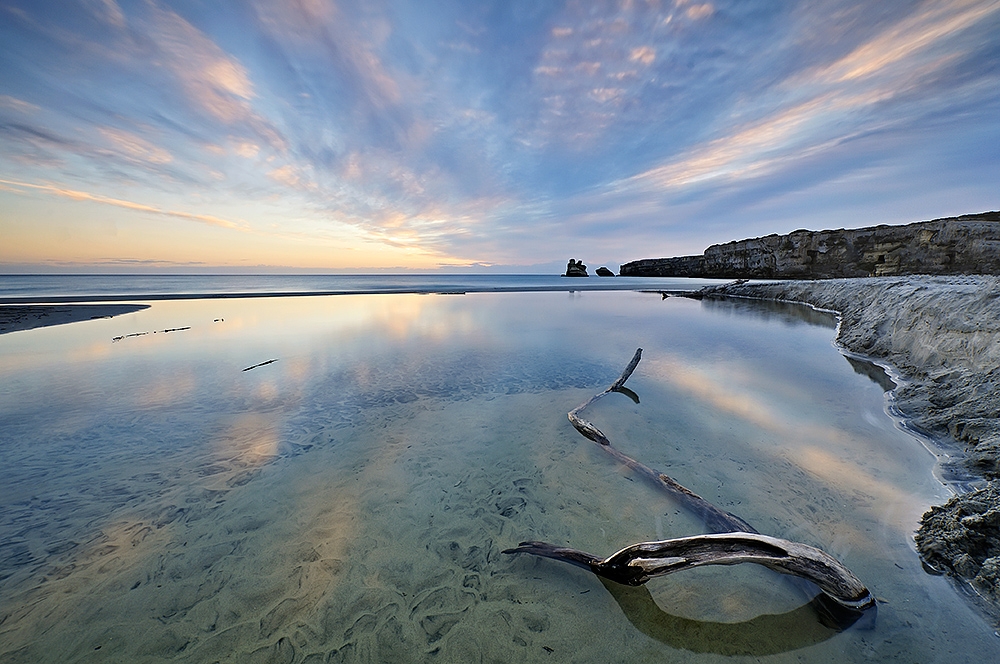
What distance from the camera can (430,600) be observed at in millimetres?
2834

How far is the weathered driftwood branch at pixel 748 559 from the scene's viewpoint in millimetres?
2562

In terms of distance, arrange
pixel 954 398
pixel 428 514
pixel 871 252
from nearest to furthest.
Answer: pixel 428 514
pixel 954 398
pixel 871 252

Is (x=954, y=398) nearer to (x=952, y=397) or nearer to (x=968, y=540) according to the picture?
(x=952, y=397)

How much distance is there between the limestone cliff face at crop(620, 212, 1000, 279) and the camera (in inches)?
1357

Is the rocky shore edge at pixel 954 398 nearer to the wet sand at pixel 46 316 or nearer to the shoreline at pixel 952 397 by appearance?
the shoreline at pixel 952 397

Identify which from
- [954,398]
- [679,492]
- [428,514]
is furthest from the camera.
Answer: [954,398]

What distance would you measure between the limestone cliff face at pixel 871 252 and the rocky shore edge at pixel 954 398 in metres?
36.5

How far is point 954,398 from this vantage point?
579cm

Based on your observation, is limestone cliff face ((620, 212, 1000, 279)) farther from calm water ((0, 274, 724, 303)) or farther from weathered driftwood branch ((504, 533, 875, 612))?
weathered driftwood branch ((504, 533, 875, 612))

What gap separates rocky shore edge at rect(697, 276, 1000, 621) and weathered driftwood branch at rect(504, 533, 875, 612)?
0.98 m

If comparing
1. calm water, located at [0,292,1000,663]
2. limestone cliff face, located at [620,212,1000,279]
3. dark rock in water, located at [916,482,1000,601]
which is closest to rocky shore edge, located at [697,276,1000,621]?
dark rock in water, located at [916,482,1000,601]

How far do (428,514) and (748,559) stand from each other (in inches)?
121

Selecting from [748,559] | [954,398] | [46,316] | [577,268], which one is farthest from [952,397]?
[577,268]

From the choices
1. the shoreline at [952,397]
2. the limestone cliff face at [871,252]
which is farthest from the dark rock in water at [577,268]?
the shoreline at [952,397]
